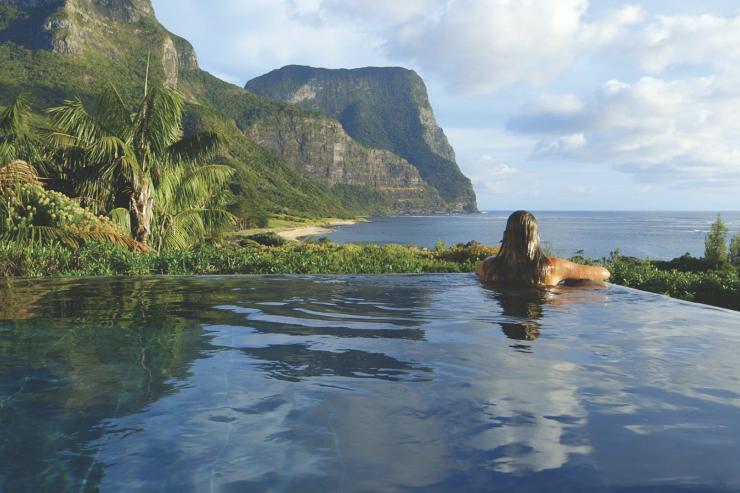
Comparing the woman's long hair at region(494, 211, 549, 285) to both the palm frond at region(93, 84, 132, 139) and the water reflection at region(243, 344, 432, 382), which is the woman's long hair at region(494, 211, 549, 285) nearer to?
the water reflection at region(243, 344, 432, 382)

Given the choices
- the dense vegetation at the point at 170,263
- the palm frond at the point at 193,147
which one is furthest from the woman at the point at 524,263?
the palm frond at the point at 193,147

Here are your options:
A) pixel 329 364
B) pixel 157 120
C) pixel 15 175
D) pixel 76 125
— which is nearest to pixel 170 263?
pixel 15 175

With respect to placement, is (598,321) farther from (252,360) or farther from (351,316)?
(252,360)

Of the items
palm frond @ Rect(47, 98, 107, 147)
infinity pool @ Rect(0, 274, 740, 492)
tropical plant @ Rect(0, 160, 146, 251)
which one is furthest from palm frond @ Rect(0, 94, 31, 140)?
infinity pool @ Rect(0, 274, 740, 492)

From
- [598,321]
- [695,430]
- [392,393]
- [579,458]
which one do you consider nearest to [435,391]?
[392,393]

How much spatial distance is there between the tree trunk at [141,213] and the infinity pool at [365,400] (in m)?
10.2

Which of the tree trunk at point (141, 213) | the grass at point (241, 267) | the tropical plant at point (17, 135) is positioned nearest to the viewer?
the grass at point (241, 267)

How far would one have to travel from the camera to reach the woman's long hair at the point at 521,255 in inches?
359

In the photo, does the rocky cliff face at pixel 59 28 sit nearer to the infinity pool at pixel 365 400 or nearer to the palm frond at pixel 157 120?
the palm frond at pixel 157 120

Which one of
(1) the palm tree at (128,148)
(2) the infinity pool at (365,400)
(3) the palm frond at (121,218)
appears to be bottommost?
(2) the infinity pool at (365,400)

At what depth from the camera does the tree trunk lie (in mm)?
17625

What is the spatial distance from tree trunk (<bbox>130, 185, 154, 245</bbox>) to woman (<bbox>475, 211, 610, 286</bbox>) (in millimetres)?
12324

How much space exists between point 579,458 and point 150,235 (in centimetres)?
1800

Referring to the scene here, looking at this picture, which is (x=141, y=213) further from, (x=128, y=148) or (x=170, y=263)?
(x=170, y=263)
